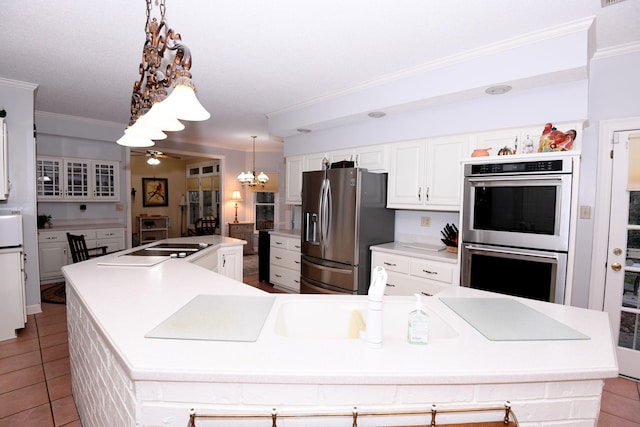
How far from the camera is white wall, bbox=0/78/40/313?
3.33 metres

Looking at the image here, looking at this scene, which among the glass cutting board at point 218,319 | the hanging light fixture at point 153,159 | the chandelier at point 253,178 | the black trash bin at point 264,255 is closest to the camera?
the glass cutting board at point 218,319

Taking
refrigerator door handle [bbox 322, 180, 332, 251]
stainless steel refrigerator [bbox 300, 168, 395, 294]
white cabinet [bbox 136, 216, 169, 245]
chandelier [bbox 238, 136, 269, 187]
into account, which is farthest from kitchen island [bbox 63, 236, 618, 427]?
white cabinet [bbox 136, 216, 169, 245]

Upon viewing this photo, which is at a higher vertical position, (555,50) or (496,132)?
(555,50)

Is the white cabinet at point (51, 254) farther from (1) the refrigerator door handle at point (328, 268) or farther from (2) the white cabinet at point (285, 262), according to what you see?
(1) the refrigerator door handle at point (328, 268)

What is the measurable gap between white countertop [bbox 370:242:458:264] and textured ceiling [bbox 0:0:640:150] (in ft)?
5.67

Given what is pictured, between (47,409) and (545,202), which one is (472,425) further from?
(47,409)

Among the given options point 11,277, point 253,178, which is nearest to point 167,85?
point 11,277

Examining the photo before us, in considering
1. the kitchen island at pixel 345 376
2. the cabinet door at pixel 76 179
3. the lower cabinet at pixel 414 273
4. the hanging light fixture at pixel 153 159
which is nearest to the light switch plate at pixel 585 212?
the lower cabinet at pixel 414 273

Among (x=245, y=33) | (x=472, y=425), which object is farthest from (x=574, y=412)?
(x=245, y=33)

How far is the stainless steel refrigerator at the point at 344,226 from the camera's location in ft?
11.1

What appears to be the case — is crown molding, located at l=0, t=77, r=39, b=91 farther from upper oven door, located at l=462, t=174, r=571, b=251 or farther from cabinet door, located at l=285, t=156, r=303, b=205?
upper oven door, located at l=462, t=174, r=571, b=251

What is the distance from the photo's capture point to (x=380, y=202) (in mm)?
3559

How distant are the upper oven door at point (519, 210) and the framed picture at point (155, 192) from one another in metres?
8.71

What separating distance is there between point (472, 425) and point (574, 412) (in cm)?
36
